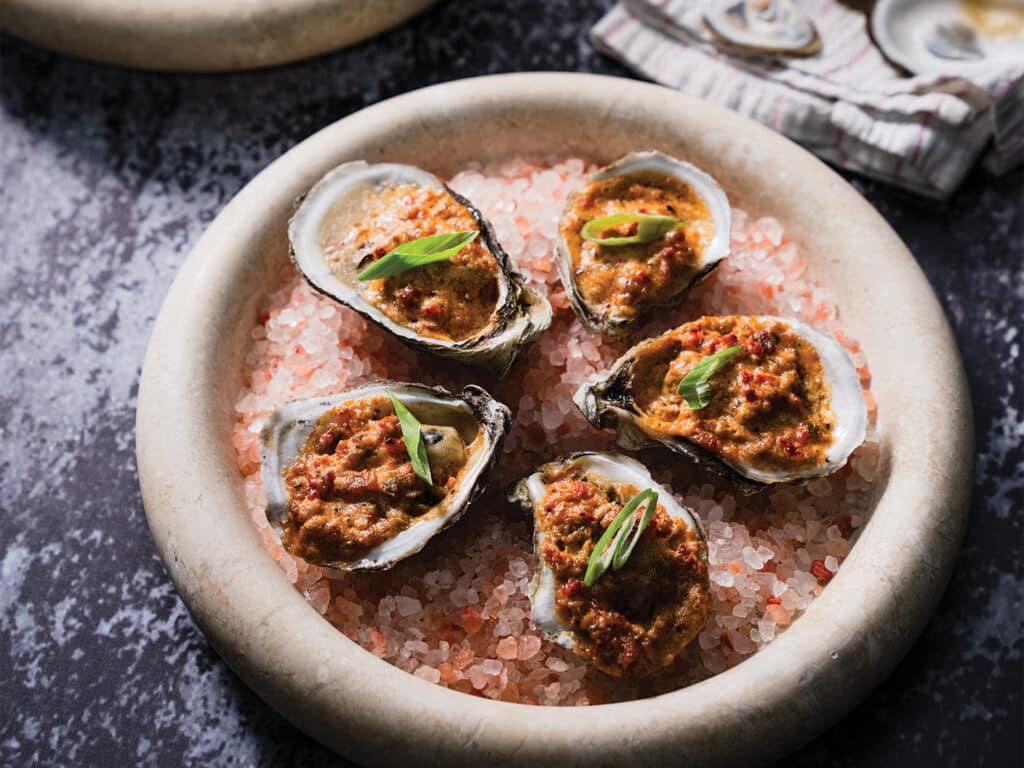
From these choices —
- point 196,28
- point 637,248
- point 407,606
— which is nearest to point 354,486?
point 407,606

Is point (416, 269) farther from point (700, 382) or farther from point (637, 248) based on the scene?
point (700, 382)

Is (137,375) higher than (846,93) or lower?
lower

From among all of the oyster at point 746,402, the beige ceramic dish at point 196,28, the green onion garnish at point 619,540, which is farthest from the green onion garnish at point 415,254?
the beige ceramic dish at point 196,28

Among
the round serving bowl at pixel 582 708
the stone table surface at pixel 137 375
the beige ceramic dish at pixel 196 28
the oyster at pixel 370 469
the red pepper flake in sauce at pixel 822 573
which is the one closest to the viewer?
the round serving bowl at pixel 582 708

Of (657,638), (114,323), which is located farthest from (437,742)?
(114,323)

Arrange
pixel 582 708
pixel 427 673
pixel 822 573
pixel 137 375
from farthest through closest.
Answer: pixel 137 375 < pixel 822 573 < pixel 427 673 < pixel 582 708

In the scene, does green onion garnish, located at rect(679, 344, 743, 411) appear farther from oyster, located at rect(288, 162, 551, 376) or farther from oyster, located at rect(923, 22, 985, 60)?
oyster, located at rect(923, 22, 985, 60)

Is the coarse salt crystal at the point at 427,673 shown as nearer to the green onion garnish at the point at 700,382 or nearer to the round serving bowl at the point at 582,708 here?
the round serving bowl at the point at 582,708
